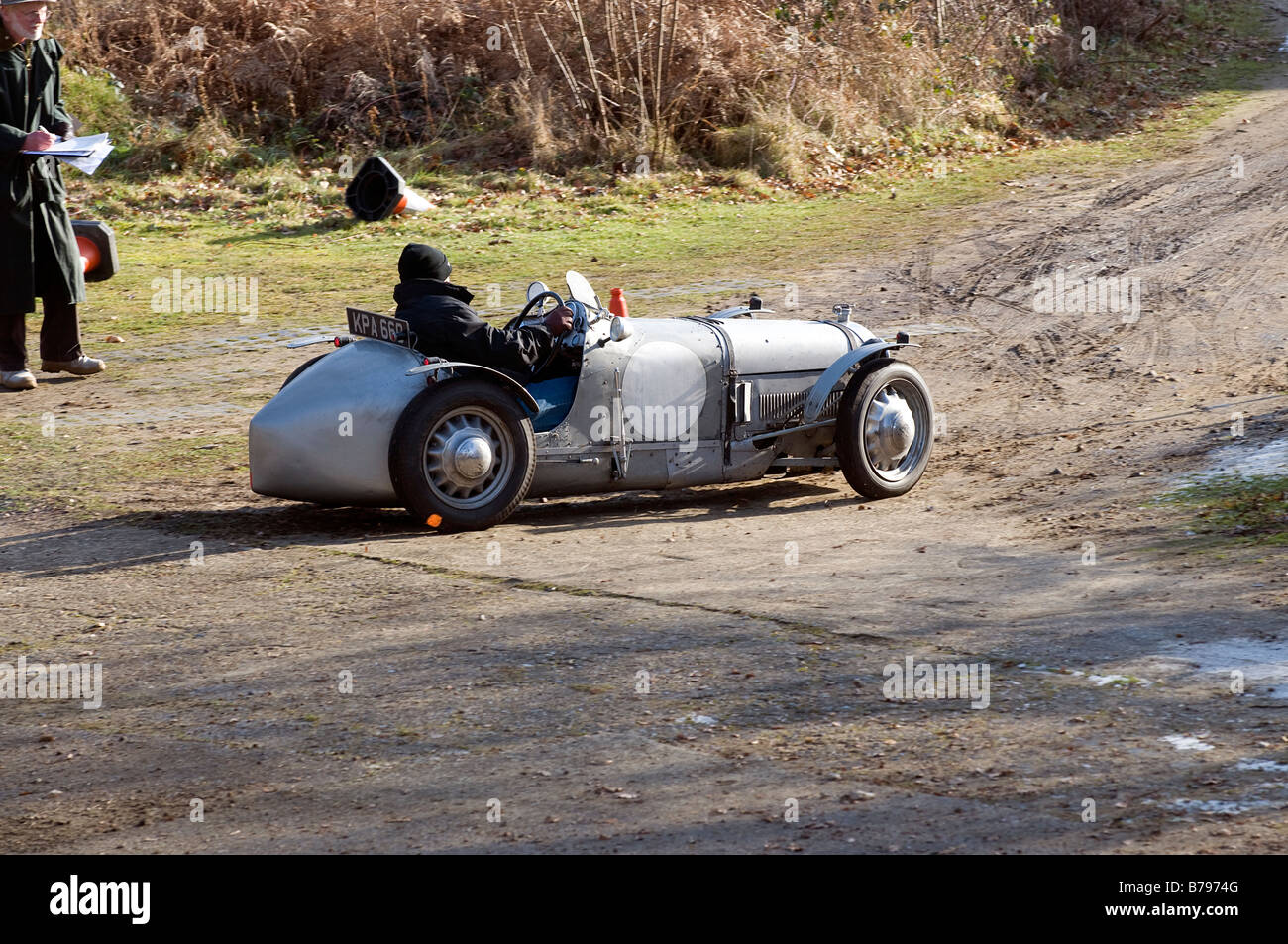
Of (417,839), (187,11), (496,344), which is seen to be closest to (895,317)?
(496,344)

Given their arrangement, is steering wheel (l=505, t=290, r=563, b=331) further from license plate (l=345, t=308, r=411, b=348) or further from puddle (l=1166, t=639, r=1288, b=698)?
puddle (l=1166, t=639, r=1288, b=698)

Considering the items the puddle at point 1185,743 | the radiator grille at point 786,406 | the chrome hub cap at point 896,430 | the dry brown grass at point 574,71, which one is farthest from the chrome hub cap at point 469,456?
the dry brown grass at point 574,71

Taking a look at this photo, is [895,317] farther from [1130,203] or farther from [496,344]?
[496,344]

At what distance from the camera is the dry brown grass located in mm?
19609

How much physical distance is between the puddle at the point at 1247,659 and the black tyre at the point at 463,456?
356 cm

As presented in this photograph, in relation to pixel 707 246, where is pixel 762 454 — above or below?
below

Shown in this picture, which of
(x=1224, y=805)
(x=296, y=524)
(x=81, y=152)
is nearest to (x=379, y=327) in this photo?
(x=296, y=524)

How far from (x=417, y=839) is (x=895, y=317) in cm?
989

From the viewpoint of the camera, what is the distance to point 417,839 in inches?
163

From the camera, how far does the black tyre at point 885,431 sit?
28.4ft

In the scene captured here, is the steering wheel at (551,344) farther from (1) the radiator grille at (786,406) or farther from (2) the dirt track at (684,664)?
(1) the radiator grille at (786,406)

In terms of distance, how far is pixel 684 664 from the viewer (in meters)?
5.63

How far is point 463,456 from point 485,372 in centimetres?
46

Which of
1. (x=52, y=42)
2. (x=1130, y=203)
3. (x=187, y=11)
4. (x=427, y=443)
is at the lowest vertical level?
(x=427, y=443)
